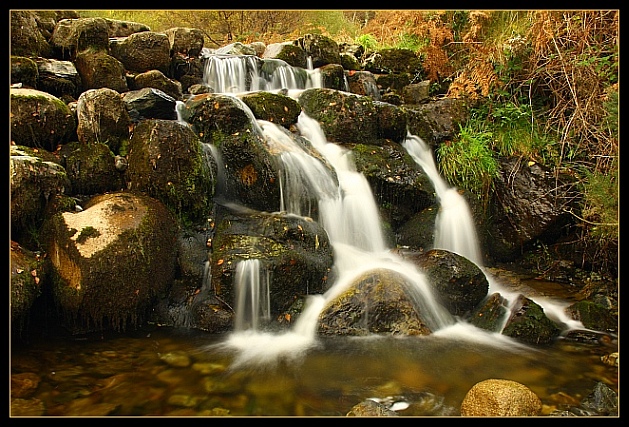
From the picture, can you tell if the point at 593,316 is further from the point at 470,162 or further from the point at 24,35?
the point at 24,35

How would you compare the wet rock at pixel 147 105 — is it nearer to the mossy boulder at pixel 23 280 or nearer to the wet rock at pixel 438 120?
the mossy boulder at pixel 23 280

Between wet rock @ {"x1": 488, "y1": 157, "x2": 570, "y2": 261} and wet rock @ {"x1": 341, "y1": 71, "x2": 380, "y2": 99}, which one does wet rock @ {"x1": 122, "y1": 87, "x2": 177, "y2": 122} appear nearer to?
wet rock @ {"x1": 341, "y1": 71, "x2": 380, "y2": 99}

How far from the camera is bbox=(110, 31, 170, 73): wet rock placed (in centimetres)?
761

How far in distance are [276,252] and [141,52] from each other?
199 inches

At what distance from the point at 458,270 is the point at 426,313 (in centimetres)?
64

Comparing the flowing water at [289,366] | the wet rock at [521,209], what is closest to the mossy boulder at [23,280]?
the flowing water at [289,366]

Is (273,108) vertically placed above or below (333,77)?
below

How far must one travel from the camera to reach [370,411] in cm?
292

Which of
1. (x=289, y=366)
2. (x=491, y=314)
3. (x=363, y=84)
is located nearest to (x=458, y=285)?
(x=491, y=314)

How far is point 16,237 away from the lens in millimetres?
4148

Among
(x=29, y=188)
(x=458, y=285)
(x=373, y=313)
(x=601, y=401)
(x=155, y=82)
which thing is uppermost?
(x=155, y=82)

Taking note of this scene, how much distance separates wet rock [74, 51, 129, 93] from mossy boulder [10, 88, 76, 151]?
1814 millimetres

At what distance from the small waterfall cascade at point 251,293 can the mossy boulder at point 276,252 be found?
49mm

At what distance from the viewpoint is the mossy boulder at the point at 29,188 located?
4105mm
